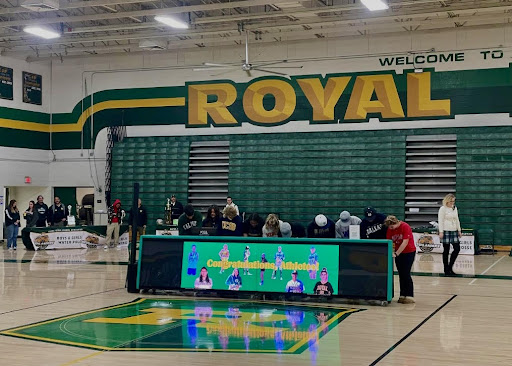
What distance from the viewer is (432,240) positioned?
20.7m

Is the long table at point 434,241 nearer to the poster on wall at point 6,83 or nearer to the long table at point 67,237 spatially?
the long table at point 67,237

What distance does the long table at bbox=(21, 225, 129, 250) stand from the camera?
831 inches

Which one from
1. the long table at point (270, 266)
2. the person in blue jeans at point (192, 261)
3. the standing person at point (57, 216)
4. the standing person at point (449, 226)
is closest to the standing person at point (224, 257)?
the long table at point (270, 266)

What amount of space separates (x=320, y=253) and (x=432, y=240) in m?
10.8

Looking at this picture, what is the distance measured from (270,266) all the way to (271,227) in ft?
3.09

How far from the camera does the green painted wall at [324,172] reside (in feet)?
72.4

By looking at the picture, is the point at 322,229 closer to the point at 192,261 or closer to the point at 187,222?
the point at 192,261

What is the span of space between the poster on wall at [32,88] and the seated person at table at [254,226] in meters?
16.8

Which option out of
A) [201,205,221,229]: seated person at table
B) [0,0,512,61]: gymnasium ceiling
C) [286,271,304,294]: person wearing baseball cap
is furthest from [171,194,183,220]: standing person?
[286,271,304,294]: person wearing baseball cap

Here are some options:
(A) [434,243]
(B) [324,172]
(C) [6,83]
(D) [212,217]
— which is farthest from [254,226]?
(C) [6,83]

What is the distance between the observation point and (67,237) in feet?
71.3

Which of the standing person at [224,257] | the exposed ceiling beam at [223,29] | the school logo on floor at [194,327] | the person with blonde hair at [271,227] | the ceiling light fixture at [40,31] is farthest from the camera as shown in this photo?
the ceiling light fixture at [40,31]

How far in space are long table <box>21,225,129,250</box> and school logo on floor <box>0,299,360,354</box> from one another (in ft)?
37.5

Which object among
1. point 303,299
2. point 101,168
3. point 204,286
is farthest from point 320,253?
point 101,168
